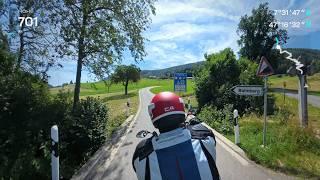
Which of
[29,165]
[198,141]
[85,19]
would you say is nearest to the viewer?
[198,141]

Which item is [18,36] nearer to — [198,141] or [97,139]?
[97,139]

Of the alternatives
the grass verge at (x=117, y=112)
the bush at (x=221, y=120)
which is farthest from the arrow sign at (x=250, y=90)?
the grass verge at (x=117, y=112)

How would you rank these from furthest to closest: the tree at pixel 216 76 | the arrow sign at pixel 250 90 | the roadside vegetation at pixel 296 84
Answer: the roadside vegetation at pixel 296 84 → the tree at pixel 216 76 → the arrow sign at pixel 250 90

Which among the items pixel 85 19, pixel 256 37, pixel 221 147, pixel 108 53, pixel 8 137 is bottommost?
pixel 221 147

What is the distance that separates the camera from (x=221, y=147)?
44.6 feet

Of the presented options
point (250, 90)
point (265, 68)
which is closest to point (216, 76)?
point (250, 90)

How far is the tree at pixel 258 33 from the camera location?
83.0 m

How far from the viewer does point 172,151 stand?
3404 mm

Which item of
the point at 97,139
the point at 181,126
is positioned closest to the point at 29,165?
the point at 97,139

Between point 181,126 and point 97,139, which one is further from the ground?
point 181,126

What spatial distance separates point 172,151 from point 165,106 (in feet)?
1.27

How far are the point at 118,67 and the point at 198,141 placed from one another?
54.8 feet

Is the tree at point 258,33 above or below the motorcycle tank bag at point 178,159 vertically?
above

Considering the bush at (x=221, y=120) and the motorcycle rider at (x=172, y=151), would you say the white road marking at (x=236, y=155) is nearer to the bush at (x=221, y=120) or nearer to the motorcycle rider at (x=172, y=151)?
the bush at (x=221, y=120)
